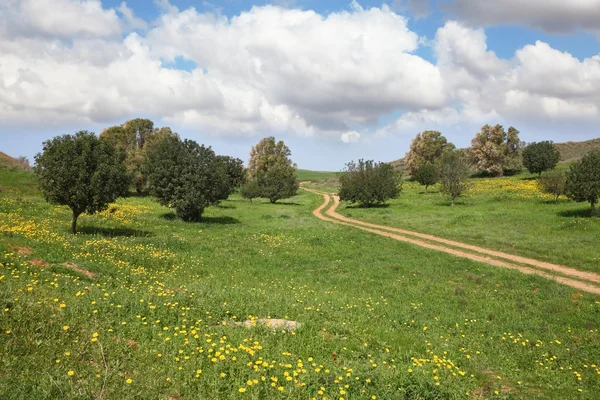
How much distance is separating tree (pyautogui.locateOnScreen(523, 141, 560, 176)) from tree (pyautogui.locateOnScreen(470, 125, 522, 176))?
906 cm

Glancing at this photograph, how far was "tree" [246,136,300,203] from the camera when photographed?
6694cm

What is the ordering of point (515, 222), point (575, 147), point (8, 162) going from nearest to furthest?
point (515, 222)
point (8, 162)
point (575, 147)

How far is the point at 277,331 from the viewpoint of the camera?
8.84 metres

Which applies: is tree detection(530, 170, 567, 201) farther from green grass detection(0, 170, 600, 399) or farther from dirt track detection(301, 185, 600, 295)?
green grass detection(0, 170, 600, 399)

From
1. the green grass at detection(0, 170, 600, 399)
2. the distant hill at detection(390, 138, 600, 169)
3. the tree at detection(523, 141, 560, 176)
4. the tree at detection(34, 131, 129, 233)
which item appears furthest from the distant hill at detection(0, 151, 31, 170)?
the distant hill at detection(390, 138, 600, 169)

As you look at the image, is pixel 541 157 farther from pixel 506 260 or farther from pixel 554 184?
pixel 506 260

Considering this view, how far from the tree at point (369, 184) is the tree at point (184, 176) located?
69.0ft

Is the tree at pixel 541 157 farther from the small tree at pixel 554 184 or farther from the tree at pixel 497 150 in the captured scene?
the small tree at pixel 554 184

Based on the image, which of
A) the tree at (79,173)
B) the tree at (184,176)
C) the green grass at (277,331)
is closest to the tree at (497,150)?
the tree at (184,176)

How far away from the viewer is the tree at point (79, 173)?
72.8 ft

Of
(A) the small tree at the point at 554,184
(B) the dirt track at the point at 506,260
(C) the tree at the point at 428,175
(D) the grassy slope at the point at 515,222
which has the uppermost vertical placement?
(C) the tree at the point at 428,175

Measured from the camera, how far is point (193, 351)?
7.42 m

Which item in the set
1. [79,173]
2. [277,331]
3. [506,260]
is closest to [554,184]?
[506,260]

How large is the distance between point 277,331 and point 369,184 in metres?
44.0
